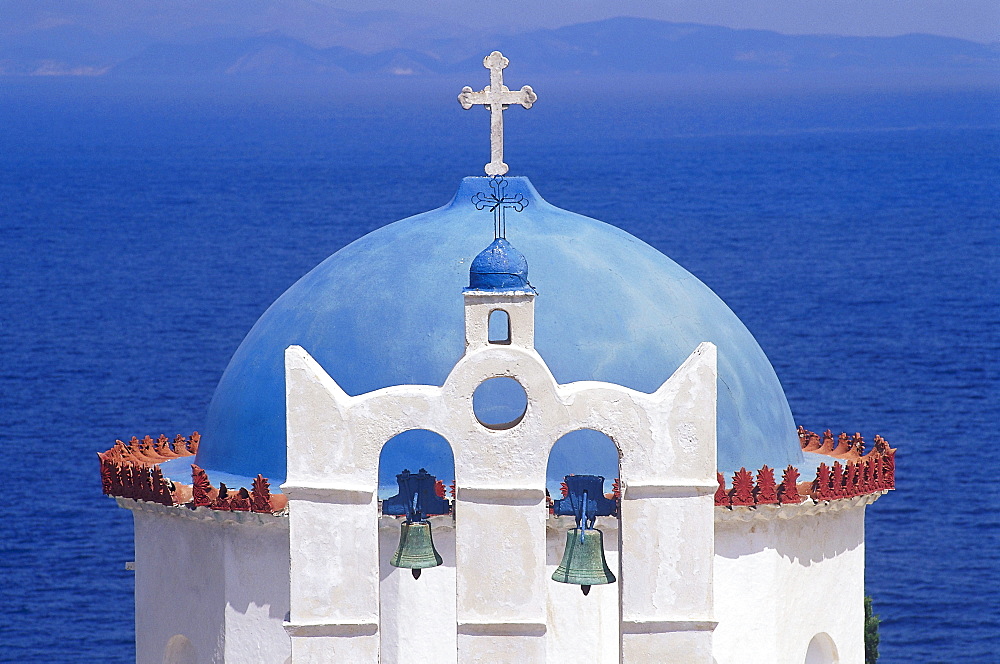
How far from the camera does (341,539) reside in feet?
41.1

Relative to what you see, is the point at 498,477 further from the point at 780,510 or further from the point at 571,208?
the point at 571,208

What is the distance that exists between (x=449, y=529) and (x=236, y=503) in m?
1.64

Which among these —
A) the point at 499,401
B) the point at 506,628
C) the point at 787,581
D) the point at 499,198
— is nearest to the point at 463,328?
the point at 499,401

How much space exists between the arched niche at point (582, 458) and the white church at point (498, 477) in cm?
2

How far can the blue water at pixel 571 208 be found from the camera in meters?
53.5

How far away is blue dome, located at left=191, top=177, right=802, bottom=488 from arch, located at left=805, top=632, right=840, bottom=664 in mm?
1480

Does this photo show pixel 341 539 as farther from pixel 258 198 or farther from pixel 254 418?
pixel 258 198

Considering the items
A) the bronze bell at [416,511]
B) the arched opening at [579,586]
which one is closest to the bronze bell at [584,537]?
the bronze bell at [416,511]

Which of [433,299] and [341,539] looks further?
[433,299]

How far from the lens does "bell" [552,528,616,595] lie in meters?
13.4

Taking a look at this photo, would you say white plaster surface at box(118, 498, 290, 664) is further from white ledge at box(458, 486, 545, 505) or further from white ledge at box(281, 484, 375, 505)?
white ledge at box(458, 486, 545, 505)

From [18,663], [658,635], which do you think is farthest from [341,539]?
[18,663]

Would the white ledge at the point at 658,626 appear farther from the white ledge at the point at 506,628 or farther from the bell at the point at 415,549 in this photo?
the bell at the point at 415,549

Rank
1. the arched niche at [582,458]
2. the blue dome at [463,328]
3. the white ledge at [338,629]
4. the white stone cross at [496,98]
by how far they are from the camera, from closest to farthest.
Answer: the white ledge at [338,629] → the arched niche at [582,458] → the blue dome at [463,328] → the white stone cross at [496,98]
